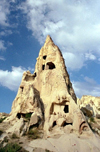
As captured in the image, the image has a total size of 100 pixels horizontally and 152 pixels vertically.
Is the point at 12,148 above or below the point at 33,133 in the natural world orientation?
below

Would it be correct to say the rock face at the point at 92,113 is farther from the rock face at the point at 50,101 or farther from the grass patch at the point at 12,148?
the grass patch at the point at 12,148

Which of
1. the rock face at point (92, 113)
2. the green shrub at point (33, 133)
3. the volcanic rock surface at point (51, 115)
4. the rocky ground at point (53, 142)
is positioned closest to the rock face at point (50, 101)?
the volcanic rock surface at point (51, 115)

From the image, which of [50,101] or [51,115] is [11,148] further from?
[50,101]

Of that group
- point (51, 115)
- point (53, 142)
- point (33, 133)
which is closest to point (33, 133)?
point (33, 133)

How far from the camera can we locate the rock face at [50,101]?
1224cm

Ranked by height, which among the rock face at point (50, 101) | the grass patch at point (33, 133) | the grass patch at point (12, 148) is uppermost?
the rock face at point (50, 101)

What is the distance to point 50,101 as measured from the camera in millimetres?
14484

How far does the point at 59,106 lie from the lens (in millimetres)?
14000

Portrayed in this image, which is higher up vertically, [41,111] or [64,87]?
[64,87]

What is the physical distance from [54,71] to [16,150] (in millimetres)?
10025

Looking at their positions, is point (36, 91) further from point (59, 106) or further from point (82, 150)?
point (82, 150)


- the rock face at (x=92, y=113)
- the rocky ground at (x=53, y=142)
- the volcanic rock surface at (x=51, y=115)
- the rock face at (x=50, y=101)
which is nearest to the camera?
the rocky ground at (x=53, y=142)

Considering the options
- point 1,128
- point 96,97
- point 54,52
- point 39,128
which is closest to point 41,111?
point 39,128

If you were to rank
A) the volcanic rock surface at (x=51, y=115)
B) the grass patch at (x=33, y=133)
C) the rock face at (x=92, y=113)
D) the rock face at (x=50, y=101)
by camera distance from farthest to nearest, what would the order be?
the rock face at (x=92, y=113)
the rock face at (x=50, y=101)
the grass patch at (x=33, y=133)
the volcanic rock surface at (x=51, y=115)
